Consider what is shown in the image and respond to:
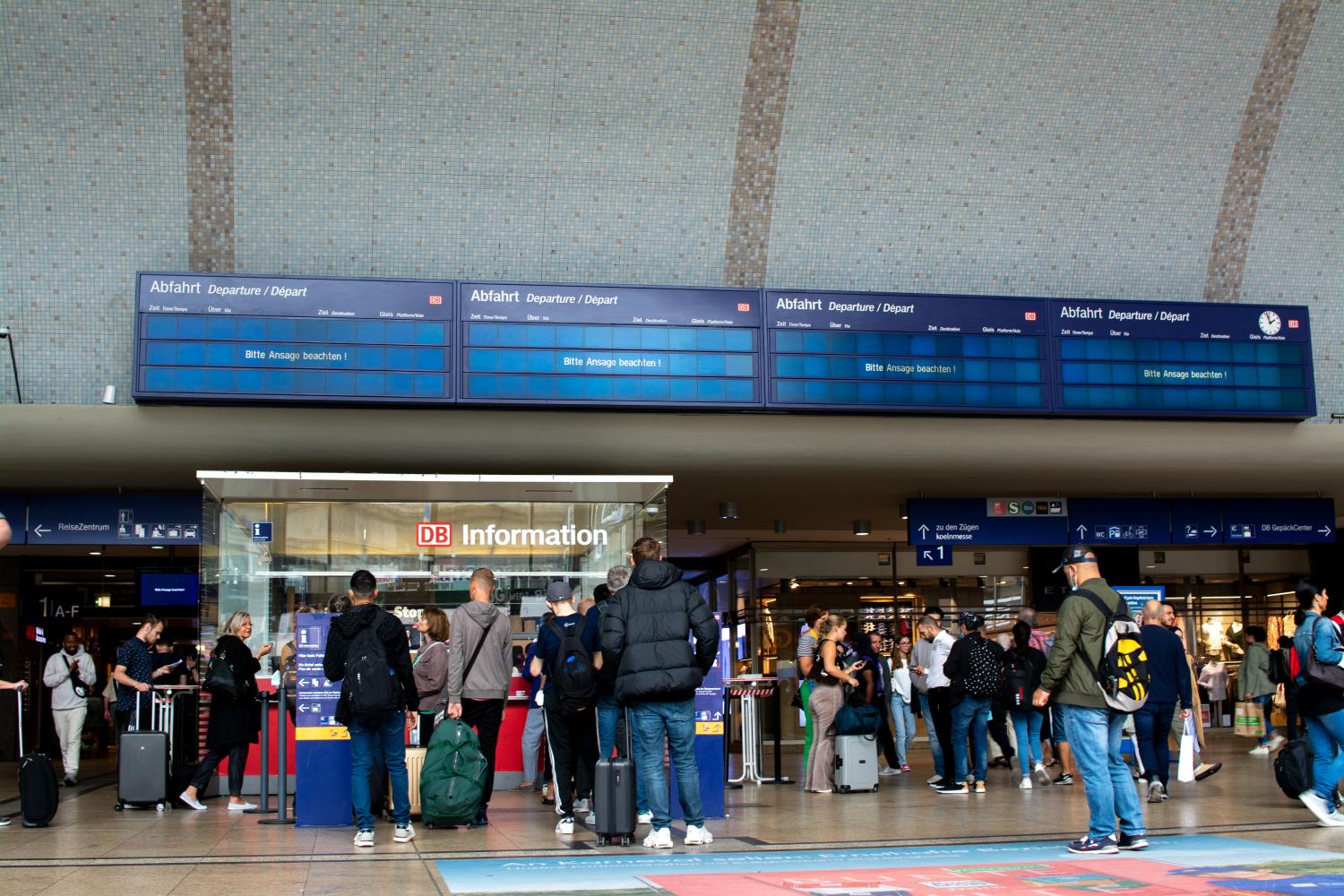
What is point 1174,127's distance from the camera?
13.4 meters

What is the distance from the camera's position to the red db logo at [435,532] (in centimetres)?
1234

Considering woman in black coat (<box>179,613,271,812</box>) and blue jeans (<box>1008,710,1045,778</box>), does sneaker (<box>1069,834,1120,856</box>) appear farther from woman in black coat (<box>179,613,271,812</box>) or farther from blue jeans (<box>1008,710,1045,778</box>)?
woman in black coat (<box>179,613,271,812</box>)

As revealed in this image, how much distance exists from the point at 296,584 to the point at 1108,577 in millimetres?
10910

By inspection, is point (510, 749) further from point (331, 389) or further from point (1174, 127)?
point (1174, 127)

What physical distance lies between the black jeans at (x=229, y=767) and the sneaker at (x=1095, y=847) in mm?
6026

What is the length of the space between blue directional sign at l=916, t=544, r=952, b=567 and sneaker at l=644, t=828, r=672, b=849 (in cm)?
849

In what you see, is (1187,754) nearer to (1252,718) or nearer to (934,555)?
(934,555)

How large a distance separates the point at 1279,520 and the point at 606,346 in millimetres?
8881

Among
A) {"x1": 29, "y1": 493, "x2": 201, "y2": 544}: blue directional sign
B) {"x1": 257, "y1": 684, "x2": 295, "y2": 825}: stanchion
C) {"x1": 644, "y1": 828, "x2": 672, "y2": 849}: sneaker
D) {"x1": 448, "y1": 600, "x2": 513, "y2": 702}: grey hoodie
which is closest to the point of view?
{"x1": 644, "y1": 828, "x2": 672, "y2": 849}: sneaker

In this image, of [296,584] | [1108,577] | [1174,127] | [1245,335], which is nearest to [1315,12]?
[1174,127]

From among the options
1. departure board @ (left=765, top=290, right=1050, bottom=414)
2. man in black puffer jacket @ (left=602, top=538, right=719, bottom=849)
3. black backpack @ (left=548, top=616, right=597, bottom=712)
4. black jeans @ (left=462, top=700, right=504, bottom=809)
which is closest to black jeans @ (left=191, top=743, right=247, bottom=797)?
black jeans @ (left=462, top=700, right=504, bottom=809)

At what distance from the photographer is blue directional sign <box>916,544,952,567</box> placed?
15.5 m

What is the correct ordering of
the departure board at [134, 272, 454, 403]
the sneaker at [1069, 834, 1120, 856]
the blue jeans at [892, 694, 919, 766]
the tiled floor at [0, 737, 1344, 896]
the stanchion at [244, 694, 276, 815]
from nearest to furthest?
the tiled floor at [0, 737, 1344, 896] → the sneaker at [1069, 834, 1120, 856] → the stanchion at [244, 694, 276, 815] → the departure board at [134, 272, 454, 403] → the blue jeans at [892, 694, 919, 766]

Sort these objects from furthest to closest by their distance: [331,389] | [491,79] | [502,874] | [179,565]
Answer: [179,565]
[491,79]
[331,389]
[502,874]
